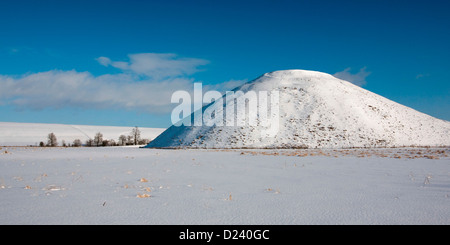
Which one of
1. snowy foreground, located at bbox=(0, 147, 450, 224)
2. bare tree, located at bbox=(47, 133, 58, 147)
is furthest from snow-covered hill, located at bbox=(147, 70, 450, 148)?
bare tree, located at bbox=(47, 133, 58, 147)

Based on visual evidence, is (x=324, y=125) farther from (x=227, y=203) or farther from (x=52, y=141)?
(x=52, y=141)

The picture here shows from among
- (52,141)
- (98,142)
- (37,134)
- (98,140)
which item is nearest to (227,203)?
(98,140)

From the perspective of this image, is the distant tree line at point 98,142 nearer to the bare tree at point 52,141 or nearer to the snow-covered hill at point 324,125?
the bare tree at point 52,141

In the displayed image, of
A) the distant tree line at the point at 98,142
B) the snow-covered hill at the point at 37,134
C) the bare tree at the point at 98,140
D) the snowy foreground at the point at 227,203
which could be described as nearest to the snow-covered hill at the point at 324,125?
the distant tree line at the point at 98,142

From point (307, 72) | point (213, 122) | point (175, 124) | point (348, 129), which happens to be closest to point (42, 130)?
point (175, 124)

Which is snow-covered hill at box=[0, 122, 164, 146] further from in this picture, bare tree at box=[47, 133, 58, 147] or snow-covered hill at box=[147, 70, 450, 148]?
snow-covered hill at box=[147, 70, 450, 148]

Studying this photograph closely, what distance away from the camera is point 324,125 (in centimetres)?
5412

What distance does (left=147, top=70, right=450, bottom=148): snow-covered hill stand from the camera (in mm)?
49812

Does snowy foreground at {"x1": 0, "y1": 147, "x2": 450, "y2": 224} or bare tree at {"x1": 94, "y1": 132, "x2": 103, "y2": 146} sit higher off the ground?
bare tree at {"x1": 94, "y1": 132, "x2": 103, "y2": 146}

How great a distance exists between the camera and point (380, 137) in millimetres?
51375

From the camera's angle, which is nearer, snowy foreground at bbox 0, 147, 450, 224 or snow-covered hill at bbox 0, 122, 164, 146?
snowy foreground at bbox 0, 147, 450, 224

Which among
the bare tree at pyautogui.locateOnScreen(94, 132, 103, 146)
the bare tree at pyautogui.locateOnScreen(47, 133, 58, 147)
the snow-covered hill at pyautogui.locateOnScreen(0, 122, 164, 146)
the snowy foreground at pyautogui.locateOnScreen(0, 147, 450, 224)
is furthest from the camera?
the snow-covered hill at pyautogui.locateOnScreen(0, 122, 164, 146)
